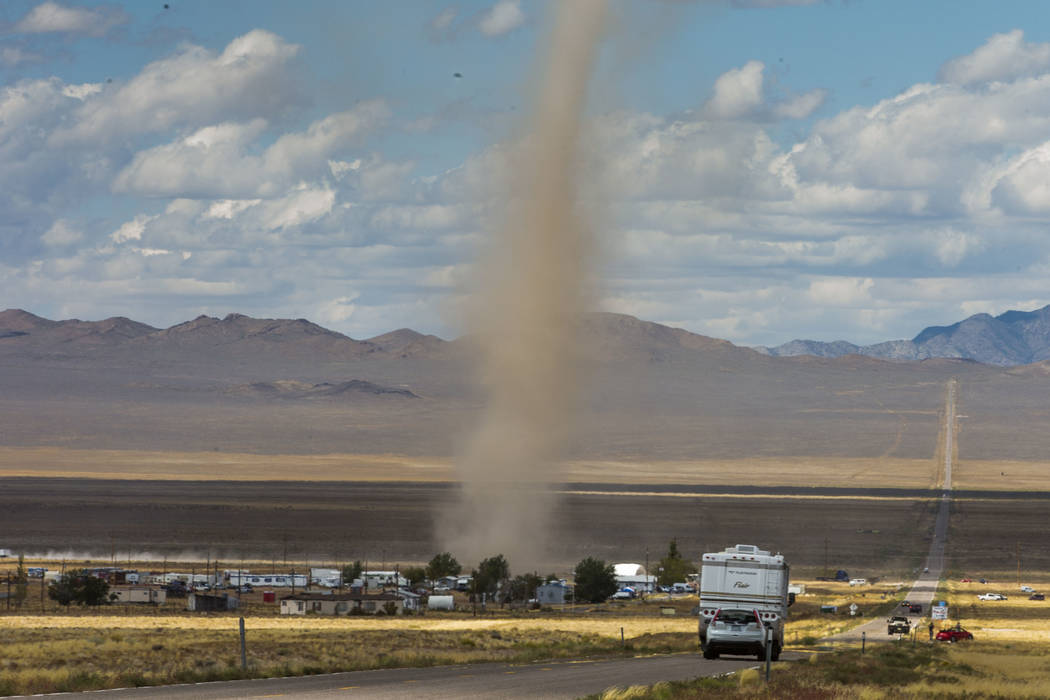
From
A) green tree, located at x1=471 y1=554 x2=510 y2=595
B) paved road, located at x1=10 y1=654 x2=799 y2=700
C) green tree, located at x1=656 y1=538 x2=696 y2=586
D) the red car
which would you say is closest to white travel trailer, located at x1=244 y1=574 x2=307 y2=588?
green tree, located at x1=471 y1=554 x2=510 y2=595

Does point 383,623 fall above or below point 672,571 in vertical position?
below

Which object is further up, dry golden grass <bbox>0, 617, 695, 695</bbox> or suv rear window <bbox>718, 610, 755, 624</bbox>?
suv rear window <bbox>718, 610, 755, 624</bbox>

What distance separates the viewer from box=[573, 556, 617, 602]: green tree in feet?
295

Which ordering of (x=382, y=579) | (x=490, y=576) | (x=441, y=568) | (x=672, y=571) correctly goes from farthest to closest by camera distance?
(x=441, y=568), (x=672, y=571), (x=382, y=579), (x=490, y=576)

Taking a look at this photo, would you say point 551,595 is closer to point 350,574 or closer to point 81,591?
point 350,574

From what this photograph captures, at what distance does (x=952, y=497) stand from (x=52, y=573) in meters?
127

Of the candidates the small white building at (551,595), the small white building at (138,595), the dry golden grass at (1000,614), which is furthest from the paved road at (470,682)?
the small white building at (551,595)

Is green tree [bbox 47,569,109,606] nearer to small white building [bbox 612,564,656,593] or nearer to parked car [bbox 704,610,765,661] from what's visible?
small white building [bbox 612,564,656,593]

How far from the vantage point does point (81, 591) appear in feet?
254

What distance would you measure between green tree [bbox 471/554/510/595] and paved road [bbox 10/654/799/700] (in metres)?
50.8

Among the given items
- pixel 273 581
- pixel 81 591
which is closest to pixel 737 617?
pixel 81 591

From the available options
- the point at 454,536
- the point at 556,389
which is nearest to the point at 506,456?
the point at 556,389

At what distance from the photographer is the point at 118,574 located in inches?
3428

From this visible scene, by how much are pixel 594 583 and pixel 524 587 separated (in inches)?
156
